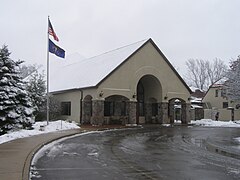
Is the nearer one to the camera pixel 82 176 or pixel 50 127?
pixel 82 176

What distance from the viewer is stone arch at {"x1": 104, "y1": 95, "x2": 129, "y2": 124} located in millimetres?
32956

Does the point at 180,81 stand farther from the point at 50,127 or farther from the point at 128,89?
the point at 50,127

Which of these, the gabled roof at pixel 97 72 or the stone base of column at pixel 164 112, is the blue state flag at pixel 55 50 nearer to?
the gabled roof at pixel 97 72

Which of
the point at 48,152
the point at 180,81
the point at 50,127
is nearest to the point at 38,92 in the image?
the point at 50,127

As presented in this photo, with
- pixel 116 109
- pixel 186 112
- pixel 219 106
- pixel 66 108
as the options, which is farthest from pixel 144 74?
pixel 219 106

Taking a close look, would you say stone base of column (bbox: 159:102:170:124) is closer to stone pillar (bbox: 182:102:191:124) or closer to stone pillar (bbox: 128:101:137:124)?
stone pillar (bbox: 182:102:191:124)

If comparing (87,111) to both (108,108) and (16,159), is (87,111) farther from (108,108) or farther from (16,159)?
(16,159)

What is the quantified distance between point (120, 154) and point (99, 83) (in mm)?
17516

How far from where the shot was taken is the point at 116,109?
34.4 metres

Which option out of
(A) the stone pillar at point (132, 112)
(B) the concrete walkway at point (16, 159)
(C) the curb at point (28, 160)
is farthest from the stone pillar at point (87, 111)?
(B) the concrete walkway at point (16, 159)

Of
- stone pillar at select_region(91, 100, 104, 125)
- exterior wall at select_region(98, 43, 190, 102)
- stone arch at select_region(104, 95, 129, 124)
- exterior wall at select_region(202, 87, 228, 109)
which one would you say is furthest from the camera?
exterior wall at select_region(202, 87, 228, 109)

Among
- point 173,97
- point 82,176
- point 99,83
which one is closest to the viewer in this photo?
point 82,176

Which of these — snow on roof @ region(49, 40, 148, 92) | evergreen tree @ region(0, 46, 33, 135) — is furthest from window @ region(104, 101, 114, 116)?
evergreen tree @ region(0, 46, 33, 135)

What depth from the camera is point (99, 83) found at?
29.9 meters
